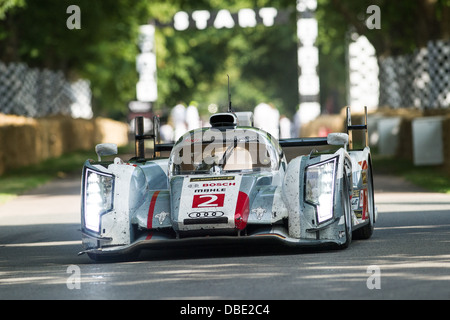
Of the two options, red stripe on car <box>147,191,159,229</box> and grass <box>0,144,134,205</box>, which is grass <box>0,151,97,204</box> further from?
red stripe on car <box>147,191,159,229</box>

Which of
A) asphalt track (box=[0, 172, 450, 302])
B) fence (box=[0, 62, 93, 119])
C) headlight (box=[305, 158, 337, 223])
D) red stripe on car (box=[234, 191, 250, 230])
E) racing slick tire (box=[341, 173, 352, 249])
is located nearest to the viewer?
asphalt track (box=[0, 172, 450, 302])

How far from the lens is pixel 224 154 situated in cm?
1130

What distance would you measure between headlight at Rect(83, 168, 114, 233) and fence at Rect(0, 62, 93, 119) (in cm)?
2424

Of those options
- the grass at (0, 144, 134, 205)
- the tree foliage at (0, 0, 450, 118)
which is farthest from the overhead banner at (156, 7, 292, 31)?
the grass at (0, 144, 134, 205)

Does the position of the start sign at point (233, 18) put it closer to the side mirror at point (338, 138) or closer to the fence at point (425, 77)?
the fence at point (425, 77)

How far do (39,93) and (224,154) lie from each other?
3144 cm

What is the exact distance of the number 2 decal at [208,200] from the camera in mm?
9938

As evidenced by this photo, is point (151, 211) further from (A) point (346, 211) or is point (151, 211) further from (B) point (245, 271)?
(A) point (346, 211)

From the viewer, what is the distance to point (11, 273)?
9766mm

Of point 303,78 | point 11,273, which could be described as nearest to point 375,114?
point 303,78

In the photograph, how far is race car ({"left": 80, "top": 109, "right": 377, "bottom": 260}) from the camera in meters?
9.91

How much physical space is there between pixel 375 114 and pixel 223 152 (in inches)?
958
